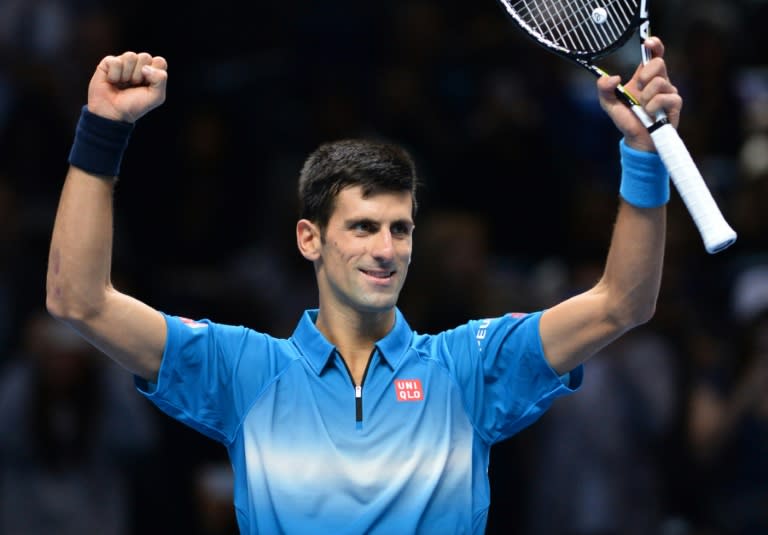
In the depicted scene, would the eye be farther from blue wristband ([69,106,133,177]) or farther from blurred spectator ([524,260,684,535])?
blurred spectator ([524,260,684,535])

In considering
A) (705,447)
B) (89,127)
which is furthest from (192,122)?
(89,127)

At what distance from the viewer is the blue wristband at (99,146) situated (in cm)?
486

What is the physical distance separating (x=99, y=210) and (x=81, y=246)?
0.13 meters

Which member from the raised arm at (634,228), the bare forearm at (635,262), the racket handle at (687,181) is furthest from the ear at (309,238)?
the racket handle at (687,181)

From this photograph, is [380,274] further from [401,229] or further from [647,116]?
[647,116]

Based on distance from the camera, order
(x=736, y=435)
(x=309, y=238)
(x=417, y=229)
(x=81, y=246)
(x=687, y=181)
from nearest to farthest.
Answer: (x=687, y=181), (x=81, y=246), (x=309, y=238), (x=736, y=435), (x=417, y=229)

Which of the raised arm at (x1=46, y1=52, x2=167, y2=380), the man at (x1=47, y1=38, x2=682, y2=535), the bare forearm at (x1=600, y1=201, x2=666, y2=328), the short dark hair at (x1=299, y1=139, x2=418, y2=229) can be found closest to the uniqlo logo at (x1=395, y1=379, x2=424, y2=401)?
the man at (x1=47, y1=38, x2=682, y2=535)

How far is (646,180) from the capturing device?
4859 mm

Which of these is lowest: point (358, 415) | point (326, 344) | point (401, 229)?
point (358, 415)

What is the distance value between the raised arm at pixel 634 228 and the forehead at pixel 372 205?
26.8 inches

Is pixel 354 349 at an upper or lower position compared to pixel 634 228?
lower

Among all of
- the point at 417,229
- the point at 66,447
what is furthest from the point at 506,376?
the point at 417,229

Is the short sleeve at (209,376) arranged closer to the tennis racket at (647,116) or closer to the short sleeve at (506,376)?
the short sleeve at (506,376)

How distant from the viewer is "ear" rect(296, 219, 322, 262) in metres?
5.35
